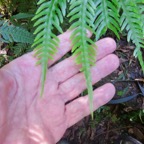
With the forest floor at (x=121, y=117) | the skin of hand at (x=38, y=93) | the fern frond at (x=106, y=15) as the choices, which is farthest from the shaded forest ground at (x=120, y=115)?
the fern frond at (x=106, y=15)

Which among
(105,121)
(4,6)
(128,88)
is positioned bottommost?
(105,121)

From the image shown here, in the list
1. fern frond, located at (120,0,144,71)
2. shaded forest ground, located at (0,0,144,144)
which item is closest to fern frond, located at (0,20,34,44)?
shaded forest ground, located at (0,0,144,144)

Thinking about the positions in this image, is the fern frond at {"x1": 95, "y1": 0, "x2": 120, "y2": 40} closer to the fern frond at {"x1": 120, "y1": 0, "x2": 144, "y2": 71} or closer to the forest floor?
the fern frond at {"x1": 120, "y1": 0, "x2": 144, "y2": 71}

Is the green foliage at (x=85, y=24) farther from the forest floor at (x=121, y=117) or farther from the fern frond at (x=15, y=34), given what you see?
the forest floor at (x=121, y=117)

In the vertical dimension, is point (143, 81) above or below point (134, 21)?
below

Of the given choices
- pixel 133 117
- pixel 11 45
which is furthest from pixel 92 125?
pixel 11 45

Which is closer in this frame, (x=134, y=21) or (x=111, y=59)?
(x=134, y=21)

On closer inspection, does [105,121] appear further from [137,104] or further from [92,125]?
[137,104]
